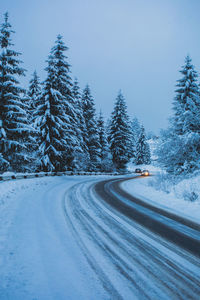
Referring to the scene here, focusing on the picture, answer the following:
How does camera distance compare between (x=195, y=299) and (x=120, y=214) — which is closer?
(x=195, y=299)

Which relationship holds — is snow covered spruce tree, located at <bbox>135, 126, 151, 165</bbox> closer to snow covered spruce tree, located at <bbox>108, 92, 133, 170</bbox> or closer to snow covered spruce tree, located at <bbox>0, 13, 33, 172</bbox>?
snow covered spruce tree, located at <bbox>108, 92, 133, 170</bbox>

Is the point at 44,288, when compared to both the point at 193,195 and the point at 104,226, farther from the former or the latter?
the point at 193,195

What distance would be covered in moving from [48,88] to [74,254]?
2195 cm

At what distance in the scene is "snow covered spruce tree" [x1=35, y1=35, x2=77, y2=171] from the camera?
21.5 meters

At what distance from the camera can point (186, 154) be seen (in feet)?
46.8

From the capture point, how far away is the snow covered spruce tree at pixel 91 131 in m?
33.9

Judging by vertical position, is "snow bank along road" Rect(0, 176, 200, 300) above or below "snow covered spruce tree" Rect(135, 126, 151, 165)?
below

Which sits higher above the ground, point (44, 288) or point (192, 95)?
point (192, 95)

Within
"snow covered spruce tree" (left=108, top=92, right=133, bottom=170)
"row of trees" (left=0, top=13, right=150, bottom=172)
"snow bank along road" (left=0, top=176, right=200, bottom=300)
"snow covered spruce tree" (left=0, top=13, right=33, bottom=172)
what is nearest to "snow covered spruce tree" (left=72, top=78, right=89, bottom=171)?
"row of trees" (left=0, top=13, right=150, bottom=172)

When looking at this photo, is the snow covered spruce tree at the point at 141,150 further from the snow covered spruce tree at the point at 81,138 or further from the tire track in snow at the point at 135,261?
the tire track in snow at the point at 135,261

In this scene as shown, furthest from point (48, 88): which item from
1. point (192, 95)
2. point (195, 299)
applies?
point (195, 299)

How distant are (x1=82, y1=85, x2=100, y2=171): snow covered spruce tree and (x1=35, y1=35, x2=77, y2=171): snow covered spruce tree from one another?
Answer: 9.61 meters

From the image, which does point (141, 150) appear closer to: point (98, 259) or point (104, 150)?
point (104, 150)

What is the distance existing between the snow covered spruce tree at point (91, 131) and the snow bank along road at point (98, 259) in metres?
28.6
